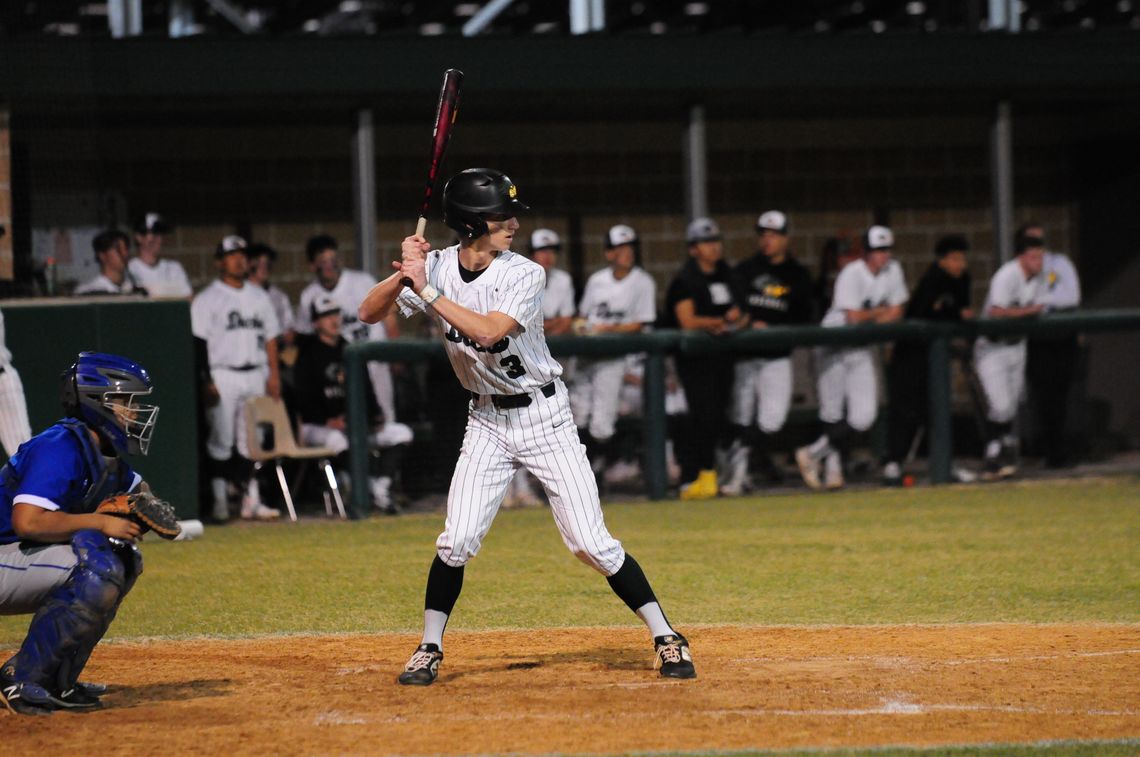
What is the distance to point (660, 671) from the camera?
500cm

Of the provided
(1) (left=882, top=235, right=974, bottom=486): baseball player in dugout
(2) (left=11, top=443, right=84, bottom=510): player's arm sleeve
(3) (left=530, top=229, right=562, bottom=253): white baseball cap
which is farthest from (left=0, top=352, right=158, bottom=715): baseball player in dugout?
(1) (left=882, top=235, right=974, bottom=486): baseball player in dugout

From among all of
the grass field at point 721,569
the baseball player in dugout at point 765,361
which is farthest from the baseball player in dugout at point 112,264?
the baseball player in dugout at point 765,361

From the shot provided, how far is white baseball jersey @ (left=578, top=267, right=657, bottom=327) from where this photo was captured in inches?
428

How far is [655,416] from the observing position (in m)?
10.3

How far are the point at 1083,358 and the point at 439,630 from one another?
24.2ft

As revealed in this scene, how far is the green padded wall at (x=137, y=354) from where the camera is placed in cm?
920

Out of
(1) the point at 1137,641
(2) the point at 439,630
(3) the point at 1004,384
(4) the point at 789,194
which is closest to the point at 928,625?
(1) the point at 1137,641

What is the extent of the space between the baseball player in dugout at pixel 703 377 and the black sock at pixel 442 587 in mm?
5577

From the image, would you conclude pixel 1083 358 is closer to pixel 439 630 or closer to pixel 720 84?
pixel 720 84

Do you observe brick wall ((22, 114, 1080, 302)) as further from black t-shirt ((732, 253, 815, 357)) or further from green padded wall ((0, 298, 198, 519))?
green padded wall ((0, 298, 198, 519))

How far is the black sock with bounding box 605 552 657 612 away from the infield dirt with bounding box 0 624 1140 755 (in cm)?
25

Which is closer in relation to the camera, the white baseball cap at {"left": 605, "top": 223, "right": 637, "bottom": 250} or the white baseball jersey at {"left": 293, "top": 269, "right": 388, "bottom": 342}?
the white baseball jersey at {"left": 293, "top": 269, "right": 388, "bottom": 342}

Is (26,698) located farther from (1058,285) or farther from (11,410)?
(1058,285)

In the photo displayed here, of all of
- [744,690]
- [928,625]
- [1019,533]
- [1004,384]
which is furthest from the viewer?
[1004,384]
